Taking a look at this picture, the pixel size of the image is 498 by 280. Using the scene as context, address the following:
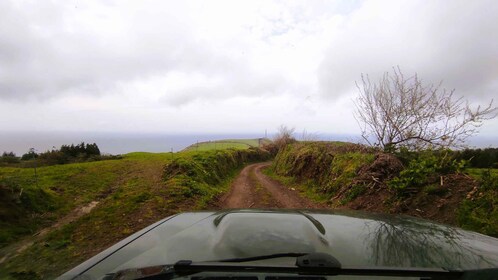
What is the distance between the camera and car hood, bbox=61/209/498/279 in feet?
5.63

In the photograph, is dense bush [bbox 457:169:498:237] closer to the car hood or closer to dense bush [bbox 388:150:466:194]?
dense bush [bbox 388:150:466:194]

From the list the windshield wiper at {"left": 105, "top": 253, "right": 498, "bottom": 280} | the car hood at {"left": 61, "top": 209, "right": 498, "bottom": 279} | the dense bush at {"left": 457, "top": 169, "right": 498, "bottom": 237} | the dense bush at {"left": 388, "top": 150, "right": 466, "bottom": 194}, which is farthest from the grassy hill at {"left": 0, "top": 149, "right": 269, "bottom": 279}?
the dense bush at {"left": 457, "top": 169, "right": 498, "bottom": 237}

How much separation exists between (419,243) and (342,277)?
0.88 metres

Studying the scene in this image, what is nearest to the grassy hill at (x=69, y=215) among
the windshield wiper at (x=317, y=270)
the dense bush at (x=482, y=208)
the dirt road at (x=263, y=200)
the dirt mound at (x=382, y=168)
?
the dirt road at (x=263, y=200)

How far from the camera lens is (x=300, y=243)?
1.84m

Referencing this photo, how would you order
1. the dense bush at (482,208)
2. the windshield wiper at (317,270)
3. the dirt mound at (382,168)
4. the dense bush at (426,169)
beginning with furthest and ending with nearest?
1. the dirt mound at (382,168)
2. the dense bush at (426,169)
3. the dense bush at (482,208)
4. the windshield wiper at (317,270)

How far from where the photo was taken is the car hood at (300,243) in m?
1.71

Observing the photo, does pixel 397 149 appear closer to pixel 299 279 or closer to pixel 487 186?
pixel 487 186

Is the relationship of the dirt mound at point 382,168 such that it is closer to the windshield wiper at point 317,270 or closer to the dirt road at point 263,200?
the dirt road at point 263,200

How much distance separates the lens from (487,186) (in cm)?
673

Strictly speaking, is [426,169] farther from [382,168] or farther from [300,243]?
[300,243]

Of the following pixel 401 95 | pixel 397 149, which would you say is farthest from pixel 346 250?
pixel 401 95

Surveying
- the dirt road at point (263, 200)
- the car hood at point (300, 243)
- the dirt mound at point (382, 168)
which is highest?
the car hood at point (300, 243)

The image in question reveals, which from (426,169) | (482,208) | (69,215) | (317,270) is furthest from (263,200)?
(317,270)
